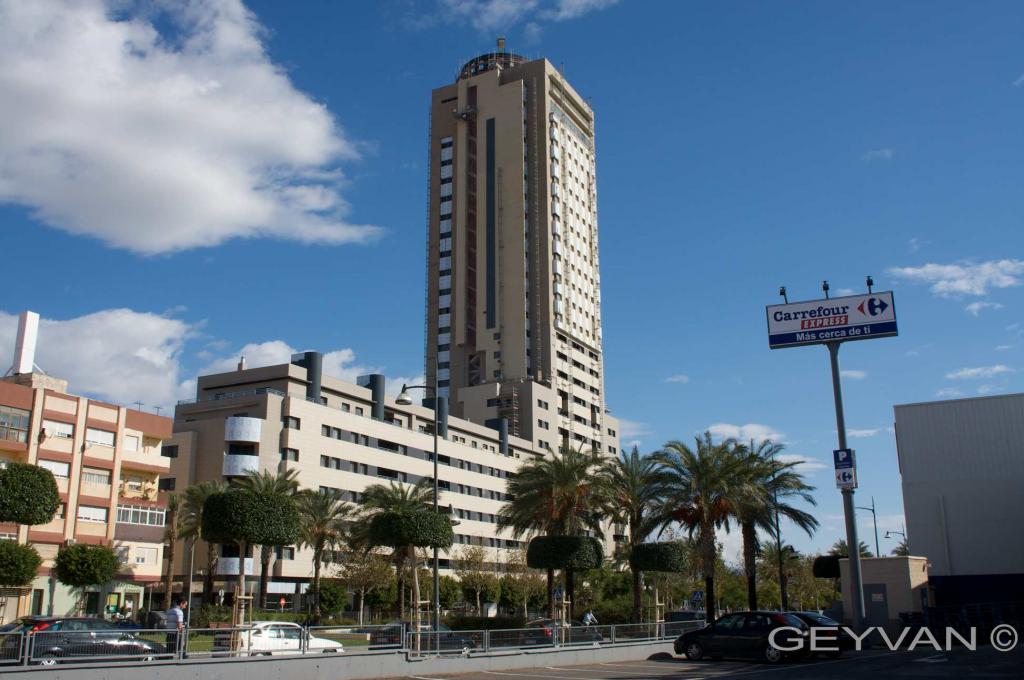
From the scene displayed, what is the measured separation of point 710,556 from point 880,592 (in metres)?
7.28

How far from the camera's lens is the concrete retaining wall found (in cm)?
1786

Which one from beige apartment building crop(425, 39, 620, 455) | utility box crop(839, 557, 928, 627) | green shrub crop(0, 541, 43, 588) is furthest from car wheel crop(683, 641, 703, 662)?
beige apartment building crop(425, 39, 620, 455)

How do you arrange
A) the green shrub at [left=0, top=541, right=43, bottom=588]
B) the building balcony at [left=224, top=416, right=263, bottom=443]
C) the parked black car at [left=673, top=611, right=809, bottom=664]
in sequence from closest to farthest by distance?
1. the parked black car at [left=673, top=611, right=809, bottom=664]
2. the green shrub at [left=0, top=541, right=43, bottom=588]
3. the building balcony at [left=224, top=416, right=263, bottom=443]

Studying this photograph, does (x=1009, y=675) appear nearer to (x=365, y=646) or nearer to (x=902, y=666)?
(x=902, y=666)

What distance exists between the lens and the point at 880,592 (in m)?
39.3

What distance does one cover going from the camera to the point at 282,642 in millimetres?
22016

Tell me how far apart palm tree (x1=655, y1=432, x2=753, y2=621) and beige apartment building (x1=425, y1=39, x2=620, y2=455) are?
6728cm

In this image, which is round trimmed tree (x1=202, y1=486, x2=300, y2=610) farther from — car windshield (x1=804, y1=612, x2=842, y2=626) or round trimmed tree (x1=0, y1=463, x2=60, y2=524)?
car windshield (x1=804, y1=612, x2=842, y2=626)

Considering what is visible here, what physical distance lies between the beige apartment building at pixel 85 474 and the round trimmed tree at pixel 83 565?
2063mm

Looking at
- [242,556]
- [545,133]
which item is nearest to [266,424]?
[242,556]

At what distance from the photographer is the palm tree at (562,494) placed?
44.4 m

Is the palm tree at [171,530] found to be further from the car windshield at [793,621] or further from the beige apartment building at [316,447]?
the car windshield at [793,621]

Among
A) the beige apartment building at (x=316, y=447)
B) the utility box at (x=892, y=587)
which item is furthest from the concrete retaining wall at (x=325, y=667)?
the beige apartment building at (x=316, y=447)

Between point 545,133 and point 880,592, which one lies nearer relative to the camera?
point 880,592
